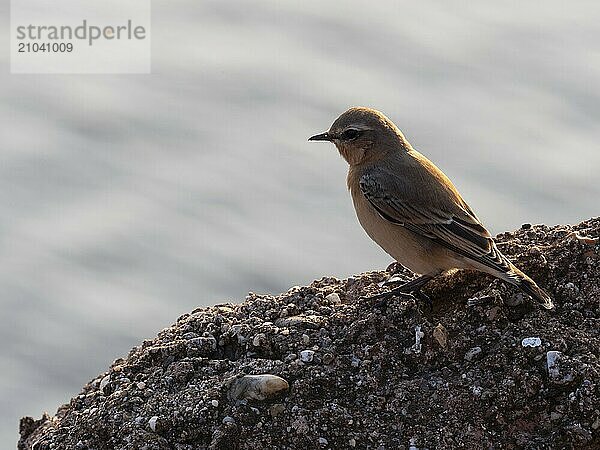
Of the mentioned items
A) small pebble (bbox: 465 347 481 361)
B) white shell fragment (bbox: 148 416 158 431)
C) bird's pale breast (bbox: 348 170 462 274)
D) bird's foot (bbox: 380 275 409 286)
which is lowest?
white shell fragment (bbox: 148 416 158 431)

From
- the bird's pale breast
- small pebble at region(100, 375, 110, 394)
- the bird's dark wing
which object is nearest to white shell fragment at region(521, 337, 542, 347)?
the bird's dark wing

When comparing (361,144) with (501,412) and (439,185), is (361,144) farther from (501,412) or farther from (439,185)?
(501,412)

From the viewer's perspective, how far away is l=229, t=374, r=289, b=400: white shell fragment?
5.11m

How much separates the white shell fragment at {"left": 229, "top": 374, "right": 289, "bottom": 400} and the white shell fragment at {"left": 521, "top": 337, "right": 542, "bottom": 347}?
1.18 meters

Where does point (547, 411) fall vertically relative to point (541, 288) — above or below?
below

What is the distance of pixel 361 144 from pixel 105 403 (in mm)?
2573

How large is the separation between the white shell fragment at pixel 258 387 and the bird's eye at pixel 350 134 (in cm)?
233

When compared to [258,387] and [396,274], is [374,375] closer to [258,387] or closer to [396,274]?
[258,387]

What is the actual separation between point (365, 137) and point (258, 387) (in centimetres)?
242

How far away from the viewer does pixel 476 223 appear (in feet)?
20.6

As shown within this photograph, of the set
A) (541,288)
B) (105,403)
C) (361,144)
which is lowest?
(105,403)

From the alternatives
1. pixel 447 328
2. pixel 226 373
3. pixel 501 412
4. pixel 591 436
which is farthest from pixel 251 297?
pixel 591 436

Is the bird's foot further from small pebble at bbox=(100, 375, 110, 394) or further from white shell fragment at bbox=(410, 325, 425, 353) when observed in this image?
small pebble at bbox=(100, 375, 110, 394)

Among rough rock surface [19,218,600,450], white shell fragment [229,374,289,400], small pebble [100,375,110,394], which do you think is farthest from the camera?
small pebble [100,375,110,394]
